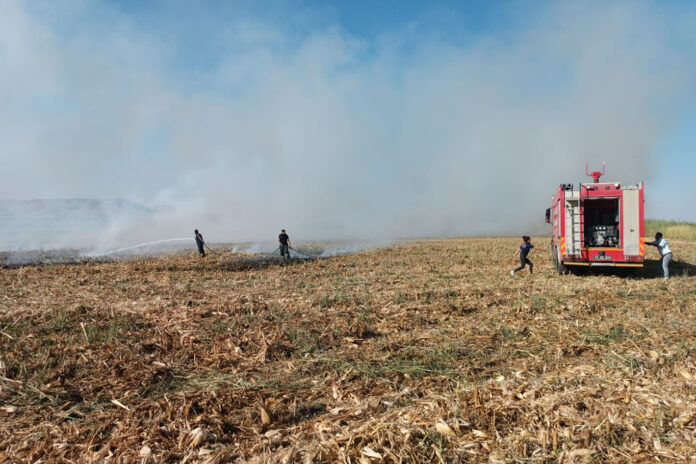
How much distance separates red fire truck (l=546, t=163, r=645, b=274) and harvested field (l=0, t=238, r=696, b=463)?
2144 mm

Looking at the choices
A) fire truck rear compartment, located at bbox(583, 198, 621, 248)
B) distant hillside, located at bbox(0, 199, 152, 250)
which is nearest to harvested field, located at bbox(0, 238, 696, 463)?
fire truck rear compartment, located at bbox(583, 198, 621, 248)

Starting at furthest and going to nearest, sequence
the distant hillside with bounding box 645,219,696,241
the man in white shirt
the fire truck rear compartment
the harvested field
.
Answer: the distant hillside with bounding box 645,219,696,241, the fire truck rear compartment, the man in white shirt, the harvested field

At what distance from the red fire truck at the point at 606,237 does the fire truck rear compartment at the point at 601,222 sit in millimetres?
33

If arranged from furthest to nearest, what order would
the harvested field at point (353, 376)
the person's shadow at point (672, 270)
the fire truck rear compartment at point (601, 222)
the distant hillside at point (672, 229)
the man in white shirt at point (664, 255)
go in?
1. the distant hillside at point (672, 229)
2. the person's shadow at point (672, 270)
3. the fire truck rear compartment at point (601, 222)
4. the man in white shirt at point (664, 255)
5. the harvested field at point (353, 376)

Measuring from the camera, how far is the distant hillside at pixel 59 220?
133 feet

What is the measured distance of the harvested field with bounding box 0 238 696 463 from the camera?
421cm

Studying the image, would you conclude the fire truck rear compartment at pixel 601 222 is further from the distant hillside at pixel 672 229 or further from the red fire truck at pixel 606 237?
the distant hillside at pixel 672 229

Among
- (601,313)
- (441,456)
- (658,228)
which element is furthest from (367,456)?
(658,228)

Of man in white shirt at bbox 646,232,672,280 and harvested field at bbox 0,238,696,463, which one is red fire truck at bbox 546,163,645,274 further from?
harvested field at bbox 0,238,696,463

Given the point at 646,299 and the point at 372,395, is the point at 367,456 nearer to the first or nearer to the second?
the point at 372,395

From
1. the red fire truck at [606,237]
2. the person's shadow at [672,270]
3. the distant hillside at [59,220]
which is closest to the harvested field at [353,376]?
the red fire truck at [606,237]

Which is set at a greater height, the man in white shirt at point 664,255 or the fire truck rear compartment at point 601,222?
the fire truck rear compartment at point 601,222

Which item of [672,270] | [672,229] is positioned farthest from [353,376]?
[672,229]

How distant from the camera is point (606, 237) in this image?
15.7 meters
